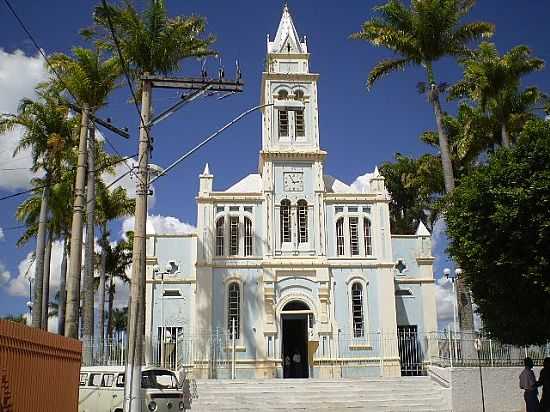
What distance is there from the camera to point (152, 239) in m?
30.8

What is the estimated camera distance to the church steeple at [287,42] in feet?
111

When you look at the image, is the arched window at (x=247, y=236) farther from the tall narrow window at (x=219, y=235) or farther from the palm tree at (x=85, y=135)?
the palm tree at (x=85, y=135)

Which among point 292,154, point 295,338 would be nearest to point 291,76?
point 292,154

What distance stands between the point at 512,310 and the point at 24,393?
41.0 feet

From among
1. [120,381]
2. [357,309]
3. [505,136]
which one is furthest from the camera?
[357,309]

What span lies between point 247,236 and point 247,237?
5 centimetres

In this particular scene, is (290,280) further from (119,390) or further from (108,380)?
(119,390)

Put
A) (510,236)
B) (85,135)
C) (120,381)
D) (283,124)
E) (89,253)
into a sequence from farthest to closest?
1. (283,124)
2. (89,253)
3. (85,135)
4. (120,381)
5. (510,236)

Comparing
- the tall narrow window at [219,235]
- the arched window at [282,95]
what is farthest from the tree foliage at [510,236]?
the arched window at [282,95]

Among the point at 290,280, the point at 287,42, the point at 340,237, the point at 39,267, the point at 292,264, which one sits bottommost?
the point at 290,280

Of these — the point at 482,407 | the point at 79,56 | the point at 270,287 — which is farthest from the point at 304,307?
the point at 79,56

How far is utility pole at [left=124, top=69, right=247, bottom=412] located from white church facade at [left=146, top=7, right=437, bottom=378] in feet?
43.4

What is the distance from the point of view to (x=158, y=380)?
17250mm

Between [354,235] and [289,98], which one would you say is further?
[289,98]
